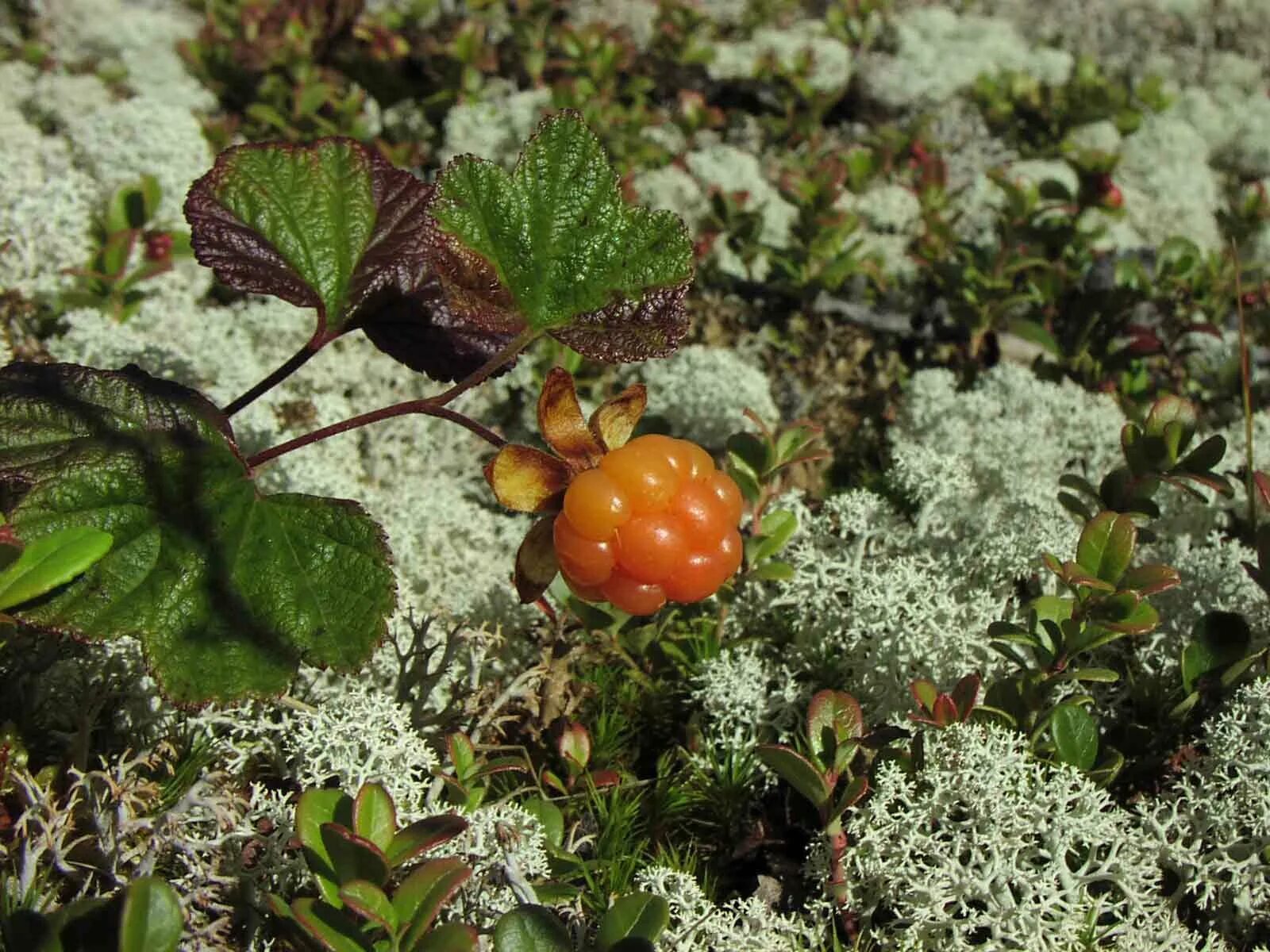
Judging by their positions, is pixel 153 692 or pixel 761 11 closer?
pixel 153 692

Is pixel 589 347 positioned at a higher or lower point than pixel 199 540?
higher

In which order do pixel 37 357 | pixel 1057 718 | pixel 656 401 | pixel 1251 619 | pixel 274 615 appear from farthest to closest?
pixel 656 401
pixel 37 357
pixel 1251 619
pixel 1057 718
pixel 274 615

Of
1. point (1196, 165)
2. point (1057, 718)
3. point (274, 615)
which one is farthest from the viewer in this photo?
point (1196, 165)

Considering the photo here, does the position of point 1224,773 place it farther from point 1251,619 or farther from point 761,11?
point 761,11

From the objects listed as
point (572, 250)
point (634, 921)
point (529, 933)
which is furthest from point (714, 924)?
point (572, 250)

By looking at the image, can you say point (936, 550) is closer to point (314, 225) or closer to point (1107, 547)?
point (1107, 547)

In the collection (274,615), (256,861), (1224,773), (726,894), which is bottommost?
(726,894)

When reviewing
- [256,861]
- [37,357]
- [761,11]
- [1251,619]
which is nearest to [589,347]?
[256,861]
